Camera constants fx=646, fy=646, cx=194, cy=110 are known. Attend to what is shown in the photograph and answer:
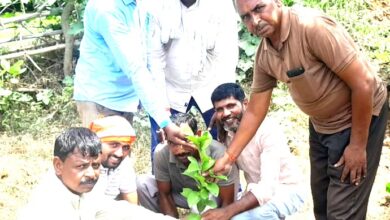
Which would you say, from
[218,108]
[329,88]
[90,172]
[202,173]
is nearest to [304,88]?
[329,88]

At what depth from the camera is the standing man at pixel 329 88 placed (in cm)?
274

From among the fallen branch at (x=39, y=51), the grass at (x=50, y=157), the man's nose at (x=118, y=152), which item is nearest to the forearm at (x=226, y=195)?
the man's nose at (x=118, y=152)

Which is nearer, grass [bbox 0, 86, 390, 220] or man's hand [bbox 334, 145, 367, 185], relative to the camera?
man's hand [bbox 334, 145, 367, 185]

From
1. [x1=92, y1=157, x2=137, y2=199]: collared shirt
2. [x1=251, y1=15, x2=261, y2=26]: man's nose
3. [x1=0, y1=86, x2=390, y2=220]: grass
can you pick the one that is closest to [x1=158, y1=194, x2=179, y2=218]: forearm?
[x1=92, y1=157, x2=137, y2=199]: collared shirt

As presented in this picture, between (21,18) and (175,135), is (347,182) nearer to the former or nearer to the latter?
(175,135)

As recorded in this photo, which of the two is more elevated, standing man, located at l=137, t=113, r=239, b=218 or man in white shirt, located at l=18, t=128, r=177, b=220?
man in white shirt, located at l=18, t=128, r=177, b=220

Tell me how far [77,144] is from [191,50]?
3.88ft

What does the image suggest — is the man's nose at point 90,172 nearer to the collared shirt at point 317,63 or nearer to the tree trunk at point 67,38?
the collared shirt at point 317,63

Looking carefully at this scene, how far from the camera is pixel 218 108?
3.65 meters

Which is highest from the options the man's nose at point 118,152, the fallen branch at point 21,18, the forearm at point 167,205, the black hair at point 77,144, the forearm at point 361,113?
the forearm at point 361,113

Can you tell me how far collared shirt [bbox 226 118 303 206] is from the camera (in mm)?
3539

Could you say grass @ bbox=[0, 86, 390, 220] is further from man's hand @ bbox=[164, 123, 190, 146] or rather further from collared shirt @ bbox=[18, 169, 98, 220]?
collared shirt @ bbox=[18, 169, 98, 220]

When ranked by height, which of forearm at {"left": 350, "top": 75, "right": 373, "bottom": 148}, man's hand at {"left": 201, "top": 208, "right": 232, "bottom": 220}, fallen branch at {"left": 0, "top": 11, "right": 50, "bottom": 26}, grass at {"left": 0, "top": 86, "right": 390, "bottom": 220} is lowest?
grass at {"left": 0, "top": 86, "right": 390, "bottom": 220}

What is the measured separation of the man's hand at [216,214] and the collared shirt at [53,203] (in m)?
0.67
